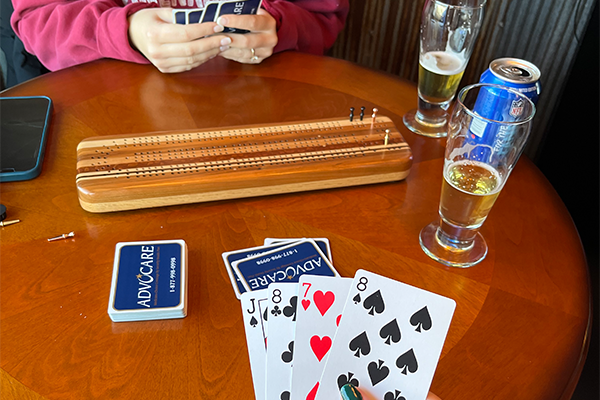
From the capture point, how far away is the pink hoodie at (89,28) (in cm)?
139

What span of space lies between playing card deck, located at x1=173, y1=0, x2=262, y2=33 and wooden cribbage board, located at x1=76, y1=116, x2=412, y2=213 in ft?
1.28

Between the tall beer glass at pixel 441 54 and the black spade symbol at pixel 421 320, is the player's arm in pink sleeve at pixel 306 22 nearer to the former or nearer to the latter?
the tall beer glass at pixel 441 54

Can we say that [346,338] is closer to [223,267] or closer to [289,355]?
[289,355]

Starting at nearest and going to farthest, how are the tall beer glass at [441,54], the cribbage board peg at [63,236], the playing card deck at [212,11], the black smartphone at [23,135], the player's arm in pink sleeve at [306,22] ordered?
the cribbage board peg at [63,236] < the black smartphone at [23,135] < the tall beer glass at [441,54] < the playing card deck at [212,11] < the player's arm in pink sleeve at [306,22]

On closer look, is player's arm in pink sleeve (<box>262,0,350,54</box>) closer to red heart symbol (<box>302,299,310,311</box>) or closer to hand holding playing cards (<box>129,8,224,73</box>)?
hand holding playing cards (<box>129,8,224,73</box>)

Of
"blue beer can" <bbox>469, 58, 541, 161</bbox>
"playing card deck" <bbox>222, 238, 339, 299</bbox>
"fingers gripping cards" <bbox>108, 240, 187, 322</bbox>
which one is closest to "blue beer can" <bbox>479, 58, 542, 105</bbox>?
"blue beer can" <bbox>469, 58, 541, 161</bbox>

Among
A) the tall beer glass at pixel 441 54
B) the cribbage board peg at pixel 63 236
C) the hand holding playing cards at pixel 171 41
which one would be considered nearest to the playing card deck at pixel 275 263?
the cribbage board peg at pixel 63 236

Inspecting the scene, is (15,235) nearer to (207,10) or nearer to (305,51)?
(207,10)

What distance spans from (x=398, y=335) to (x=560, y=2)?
6.47ft

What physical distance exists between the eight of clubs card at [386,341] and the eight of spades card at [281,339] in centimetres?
5

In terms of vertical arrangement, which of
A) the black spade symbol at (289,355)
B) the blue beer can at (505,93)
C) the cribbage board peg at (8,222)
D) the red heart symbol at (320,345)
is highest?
the blue beer can at (505,93)

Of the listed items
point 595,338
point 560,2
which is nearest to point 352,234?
point 595,338

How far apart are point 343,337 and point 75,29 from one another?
1224 mm

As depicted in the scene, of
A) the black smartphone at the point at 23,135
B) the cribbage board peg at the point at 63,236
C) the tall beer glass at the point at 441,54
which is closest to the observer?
the cribbage board peg at the point at 63,236
